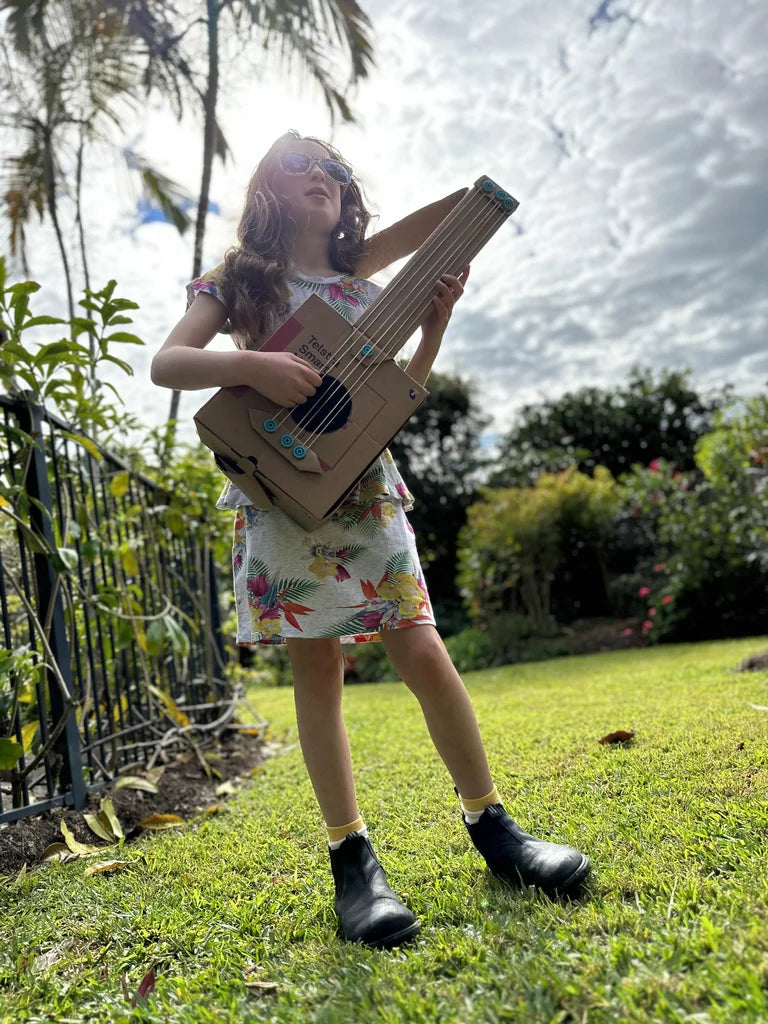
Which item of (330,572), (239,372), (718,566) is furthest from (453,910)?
(718,566)

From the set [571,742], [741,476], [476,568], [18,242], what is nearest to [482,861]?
[571,742]

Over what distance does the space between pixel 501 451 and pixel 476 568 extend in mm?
7129

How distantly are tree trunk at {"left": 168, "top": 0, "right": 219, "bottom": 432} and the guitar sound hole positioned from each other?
5.68 metres

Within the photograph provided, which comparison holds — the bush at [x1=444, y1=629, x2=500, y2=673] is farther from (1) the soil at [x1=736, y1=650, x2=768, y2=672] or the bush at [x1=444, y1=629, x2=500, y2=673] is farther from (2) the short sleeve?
(2) the short sleeve

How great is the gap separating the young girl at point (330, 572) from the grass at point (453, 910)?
0.32ft

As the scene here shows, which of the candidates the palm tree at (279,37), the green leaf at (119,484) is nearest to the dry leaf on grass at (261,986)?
the green leaf at (119,484)

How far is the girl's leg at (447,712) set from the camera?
1454mm

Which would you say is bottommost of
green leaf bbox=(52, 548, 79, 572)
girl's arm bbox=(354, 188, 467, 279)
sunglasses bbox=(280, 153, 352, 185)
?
green leaf bbox=(52, 548, 79, 572)

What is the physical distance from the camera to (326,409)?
1470 millimetres

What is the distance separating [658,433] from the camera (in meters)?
17.0

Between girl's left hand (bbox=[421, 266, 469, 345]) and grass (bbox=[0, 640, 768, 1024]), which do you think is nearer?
grass (bbox=[0, 640, 768, 1024])

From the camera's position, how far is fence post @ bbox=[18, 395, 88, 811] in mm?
2285

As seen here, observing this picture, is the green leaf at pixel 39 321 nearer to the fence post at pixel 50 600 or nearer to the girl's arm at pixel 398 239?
the fence post at pixel 50 600

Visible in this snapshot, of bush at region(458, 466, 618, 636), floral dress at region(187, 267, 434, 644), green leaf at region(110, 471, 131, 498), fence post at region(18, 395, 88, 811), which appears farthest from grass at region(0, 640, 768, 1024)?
bush at region(458, 466, 618, 636)
